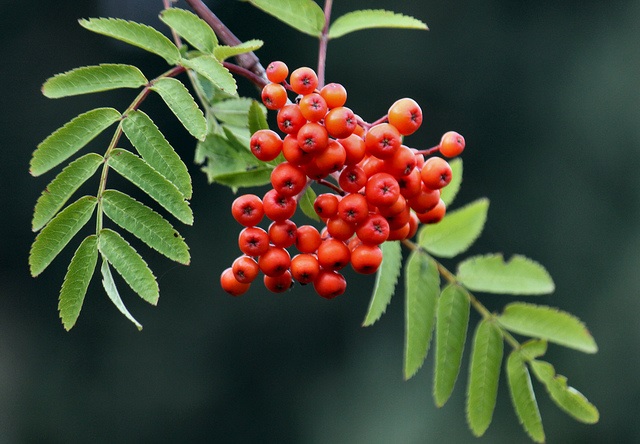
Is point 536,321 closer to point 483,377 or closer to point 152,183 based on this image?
point 483,377

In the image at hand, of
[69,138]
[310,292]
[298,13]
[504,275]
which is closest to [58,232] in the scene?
[69,138]

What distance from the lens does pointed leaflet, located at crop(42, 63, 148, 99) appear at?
62.2 inches

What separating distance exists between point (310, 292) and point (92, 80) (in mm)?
8002

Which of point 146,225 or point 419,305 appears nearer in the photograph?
point 146,225

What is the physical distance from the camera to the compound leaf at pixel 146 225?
1.57 meters

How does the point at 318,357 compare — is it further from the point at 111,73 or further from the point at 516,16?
the point at 111,73

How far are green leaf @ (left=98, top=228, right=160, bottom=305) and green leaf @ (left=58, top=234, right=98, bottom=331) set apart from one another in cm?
2

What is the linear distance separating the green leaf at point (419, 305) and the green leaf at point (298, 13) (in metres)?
0.67

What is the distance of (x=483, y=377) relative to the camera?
208cm

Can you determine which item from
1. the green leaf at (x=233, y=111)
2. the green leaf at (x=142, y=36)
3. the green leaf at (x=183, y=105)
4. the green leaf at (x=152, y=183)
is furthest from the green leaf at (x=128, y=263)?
the green leaf at (x=233, y=111)

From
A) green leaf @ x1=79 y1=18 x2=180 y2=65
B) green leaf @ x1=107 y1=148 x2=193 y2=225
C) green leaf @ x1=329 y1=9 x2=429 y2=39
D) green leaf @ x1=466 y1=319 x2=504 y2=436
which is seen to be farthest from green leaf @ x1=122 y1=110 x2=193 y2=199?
green leaf @ x1=466 y1=319 x2=504 y2=436

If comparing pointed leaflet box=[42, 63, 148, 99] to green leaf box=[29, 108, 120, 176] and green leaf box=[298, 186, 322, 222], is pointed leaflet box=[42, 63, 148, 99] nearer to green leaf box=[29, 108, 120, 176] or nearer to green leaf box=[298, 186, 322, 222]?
green leaf box=[29, 108, 120, 176]

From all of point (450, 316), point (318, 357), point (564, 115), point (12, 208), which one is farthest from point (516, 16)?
point (450, 316)

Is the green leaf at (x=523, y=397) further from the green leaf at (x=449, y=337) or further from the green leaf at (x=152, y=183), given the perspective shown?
the green leaf at (x=152, y=183)
